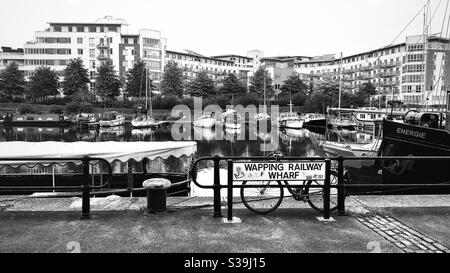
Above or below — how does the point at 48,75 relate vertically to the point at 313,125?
above

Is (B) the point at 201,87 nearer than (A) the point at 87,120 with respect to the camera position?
No

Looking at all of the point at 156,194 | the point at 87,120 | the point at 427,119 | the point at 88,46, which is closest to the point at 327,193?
the point at 156,194

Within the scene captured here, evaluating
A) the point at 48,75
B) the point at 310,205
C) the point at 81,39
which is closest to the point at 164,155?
the point at 310,205

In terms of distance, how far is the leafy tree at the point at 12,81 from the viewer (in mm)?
92250

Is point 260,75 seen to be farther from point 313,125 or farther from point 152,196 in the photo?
point 152,196

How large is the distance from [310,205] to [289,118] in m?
67.3

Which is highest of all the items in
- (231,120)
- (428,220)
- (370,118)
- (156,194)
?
(156,194)

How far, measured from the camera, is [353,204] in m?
8.19

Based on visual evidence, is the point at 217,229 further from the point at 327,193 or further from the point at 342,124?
the point at 342,124

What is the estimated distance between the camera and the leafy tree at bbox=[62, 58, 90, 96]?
90625mm

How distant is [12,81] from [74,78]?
15.9 meters

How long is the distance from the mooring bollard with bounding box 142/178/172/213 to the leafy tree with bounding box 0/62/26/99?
99662mm

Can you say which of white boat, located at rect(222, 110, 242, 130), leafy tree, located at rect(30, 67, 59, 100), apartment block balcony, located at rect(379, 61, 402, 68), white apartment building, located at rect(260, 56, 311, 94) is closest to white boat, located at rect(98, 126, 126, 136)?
white boat, located at rect(222, 110, 242, 130)

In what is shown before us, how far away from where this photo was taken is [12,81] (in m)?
92.6
